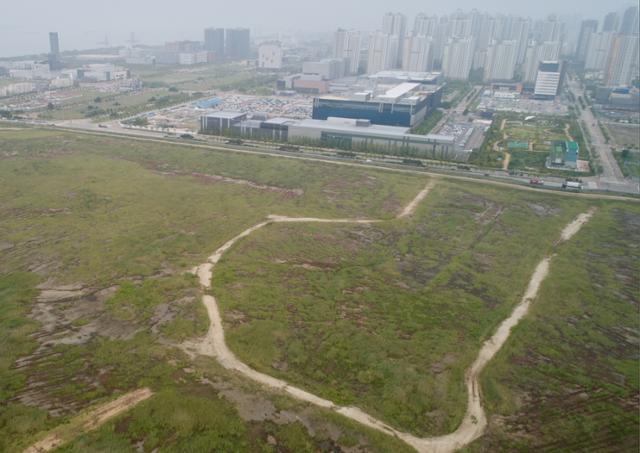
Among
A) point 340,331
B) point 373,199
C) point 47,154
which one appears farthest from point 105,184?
point 340,331

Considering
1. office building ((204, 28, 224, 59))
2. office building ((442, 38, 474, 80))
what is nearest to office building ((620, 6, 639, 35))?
office building ((442, 38, 474, 80))

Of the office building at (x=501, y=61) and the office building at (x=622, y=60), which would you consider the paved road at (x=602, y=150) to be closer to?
the office building at (x=622, y=60)

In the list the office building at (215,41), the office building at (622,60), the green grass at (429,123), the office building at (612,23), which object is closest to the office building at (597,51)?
the office building at (622,60)

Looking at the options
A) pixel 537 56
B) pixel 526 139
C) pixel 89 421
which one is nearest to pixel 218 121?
pixel 526 139

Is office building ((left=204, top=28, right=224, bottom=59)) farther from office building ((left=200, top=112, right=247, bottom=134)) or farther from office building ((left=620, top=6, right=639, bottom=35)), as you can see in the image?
office building ((left=620, top=6, right=639, bottom=35))

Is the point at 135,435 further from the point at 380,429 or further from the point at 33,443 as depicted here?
the point at 380,429
